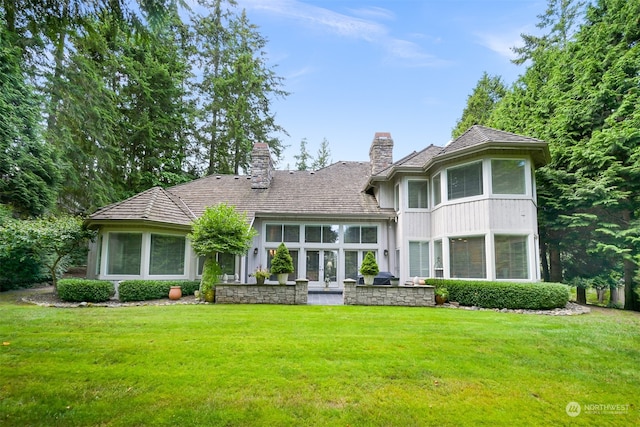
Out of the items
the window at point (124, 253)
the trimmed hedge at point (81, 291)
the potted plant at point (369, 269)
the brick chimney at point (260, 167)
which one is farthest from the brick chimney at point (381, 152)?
the trimmed hedge at point (81, 291)

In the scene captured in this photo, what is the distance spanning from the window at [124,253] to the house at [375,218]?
0.11 ft

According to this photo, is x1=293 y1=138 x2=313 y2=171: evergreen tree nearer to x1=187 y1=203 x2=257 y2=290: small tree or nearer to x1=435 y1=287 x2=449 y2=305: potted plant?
x1=187 y1=203 x2=257 y2=290: small tree

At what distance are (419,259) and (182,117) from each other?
1762cm

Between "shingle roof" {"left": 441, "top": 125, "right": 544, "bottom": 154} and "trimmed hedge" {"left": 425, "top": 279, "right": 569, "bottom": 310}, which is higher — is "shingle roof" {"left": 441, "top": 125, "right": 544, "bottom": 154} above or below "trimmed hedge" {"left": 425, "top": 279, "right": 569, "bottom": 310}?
above

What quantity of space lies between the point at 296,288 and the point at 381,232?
525cm

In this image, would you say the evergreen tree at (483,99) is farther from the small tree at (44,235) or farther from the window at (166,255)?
the small tree at (44,235)

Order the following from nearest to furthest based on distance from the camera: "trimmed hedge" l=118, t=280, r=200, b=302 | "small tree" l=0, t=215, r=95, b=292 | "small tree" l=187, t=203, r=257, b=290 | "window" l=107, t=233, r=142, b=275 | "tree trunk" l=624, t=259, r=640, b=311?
"small tree" l=0, t=215, r=95, b=292 → "trimmed hedge" l=118, t=280, r=200, b=302 → "small tree" l=187, t=203, r=257, b=290 → "tree trunk" l=624, t=259, r=640, b=311 → "window" l=107, t=233, r=142, b=275

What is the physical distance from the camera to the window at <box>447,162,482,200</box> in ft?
34.1

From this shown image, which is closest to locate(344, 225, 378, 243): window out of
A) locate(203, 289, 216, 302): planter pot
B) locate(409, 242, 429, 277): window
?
locate(409, 242, 429, 277): window

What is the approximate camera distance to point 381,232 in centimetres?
1354

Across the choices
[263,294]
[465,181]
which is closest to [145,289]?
[263,294]

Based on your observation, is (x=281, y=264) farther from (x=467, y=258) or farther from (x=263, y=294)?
(x=467, y=258)

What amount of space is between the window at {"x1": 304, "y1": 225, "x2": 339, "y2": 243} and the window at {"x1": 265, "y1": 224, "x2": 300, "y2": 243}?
432 millimetres

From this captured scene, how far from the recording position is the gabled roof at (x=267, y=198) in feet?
37.4
